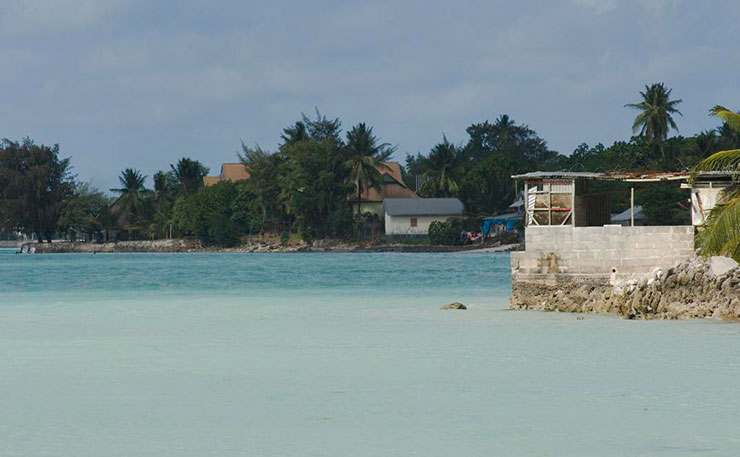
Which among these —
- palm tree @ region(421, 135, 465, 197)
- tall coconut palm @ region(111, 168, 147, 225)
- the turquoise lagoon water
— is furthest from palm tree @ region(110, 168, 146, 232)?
the turquoise lagoon water

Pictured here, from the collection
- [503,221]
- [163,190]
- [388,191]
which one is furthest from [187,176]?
[503,221]

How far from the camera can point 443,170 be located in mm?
82812

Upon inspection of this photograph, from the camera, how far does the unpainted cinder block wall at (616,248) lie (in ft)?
70.3

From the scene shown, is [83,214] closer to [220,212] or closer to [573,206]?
[220,212]

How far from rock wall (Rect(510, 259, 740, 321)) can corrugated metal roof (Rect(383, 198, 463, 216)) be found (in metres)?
54.6

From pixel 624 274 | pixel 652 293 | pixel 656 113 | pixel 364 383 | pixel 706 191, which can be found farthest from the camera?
pixel 656 113

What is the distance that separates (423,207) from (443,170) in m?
5.44

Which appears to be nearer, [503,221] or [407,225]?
[503,221]

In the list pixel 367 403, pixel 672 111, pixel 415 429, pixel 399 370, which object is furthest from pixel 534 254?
pixel 672 111

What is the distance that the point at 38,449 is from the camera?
1030 cm

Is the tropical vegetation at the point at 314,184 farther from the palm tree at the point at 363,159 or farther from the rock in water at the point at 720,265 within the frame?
the rock in water at the point at 720,265

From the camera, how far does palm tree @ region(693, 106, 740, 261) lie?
20.7 meters

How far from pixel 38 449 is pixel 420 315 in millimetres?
15091

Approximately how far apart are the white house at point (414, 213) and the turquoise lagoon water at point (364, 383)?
51.0 metres
